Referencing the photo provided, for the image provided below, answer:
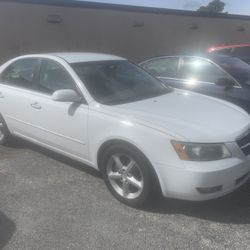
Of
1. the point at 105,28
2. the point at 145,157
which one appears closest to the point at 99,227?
the point at 145,157

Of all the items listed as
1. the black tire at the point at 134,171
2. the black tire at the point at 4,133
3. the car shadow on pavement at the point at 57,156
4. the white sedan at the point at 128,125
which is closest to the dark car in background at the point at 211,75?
the white sedan at the point at 128,125

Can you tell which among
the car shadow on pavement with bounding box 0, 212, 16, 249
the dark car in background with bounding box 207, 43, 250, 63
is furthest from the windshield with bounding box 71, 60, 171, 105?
the dark car in background with bounding box 207, 43, 250, 63

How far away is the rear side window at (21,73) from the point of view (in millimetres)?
4875

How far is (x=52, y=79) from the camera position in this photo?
4.57 metres

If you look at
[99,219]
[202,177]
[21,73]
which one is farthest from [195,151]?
[21,73]

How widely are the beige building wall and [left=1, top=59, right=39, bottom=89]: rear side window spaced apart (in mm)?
8027

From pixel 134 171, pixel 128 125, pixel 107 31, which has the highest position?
pixel 128 125

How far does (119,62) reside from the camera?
489cm

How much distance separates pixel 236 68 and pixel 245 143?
3.16m

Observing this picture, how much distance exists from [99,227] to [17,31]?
11.1 meters

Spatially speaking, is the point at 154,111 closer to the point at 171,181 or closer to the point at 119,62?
the point at 171,181

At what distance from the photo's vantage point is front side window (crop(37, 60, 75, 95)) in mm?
4346

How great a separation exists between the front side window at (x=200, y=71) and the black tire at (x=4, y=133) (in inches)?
126

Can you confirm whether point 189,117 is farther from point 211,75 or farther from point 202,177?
point 211,75
